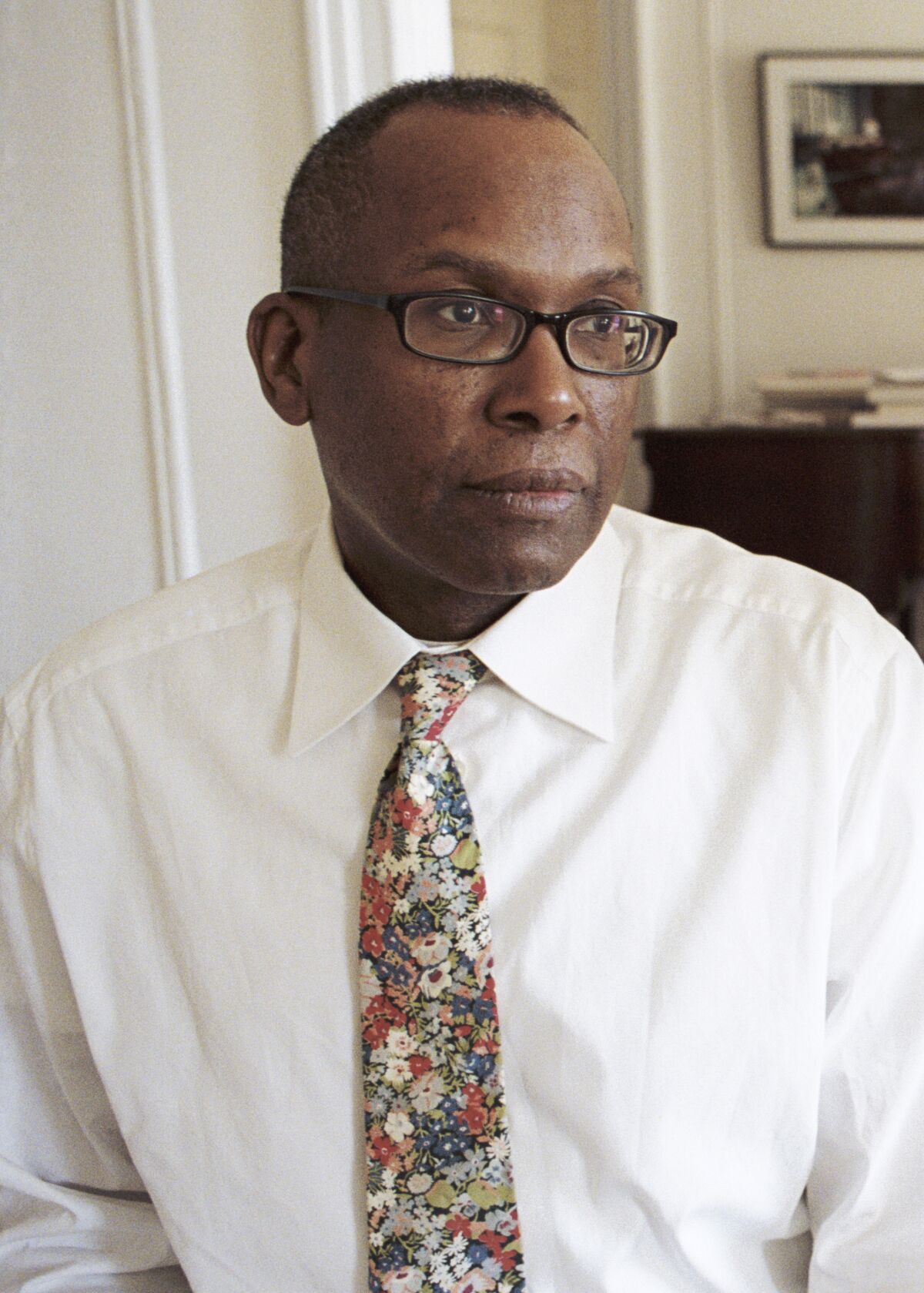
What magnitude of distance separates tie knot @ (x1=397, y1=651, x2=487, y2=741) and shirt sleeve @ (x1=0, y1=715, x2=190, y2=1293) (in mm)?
329

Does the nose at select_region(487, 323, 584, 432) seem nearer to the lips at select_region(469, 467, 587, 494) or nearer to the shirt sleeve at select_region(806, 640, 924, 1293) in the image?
the lips at select_region(469, 467, 587, 494)

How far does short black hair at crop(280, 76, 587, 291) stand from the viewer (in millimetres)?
1012

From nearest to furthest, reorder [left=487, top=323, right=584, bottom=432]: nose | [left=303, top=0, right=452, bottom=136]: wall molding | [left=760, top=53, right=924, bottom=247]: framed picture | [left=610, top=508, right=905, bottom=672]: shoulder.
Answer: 1. [left=487, top=323, right=584, bottom=432]: nose
2. [left=610, top=508, right=905, bottom=672]: shoulder
3. [left=303, top=0, right=452, bottom=136]: wall molding
4. [left=760, top=53, right=924, bottom=247]: framed picture

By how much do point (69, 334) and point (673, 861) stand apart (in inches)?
45.1

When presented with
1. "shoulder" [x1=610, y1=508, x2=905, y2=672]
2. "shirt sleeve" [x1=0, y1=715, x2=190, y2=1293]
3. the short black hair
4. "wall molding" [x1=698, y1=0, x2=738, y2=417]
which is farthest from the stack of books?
"shirt sleeve" [x1=0, y1=715, x2=190, y2=1293]

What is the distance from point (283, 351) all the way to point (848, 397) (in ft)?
7.63

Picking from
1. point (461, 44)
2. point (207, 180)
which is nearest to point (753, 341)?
point (461, 44)

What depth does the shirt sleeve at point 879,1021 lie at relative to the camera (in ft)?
3.21

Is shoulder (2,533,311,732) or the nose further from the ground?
the nose

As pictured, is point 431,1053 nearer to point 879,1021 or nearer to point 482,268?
point 879,1021

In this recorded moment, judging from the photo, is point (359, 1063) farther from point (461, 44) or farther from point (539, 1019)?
point (461, 44)

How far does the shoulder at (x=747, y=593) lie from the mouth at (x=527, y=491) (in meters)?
0.18

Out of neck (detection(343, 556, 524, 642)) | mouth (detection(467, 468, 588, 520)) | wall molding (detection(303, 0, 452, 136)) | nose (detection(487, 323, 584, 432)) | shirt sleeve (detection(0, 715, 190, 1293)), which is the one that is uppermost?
wall molding (detection(303, 0, 452, 136))

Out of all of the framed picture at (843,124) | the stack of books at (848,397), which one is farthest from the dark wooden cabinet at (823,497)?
the framed picture at (843,124)
